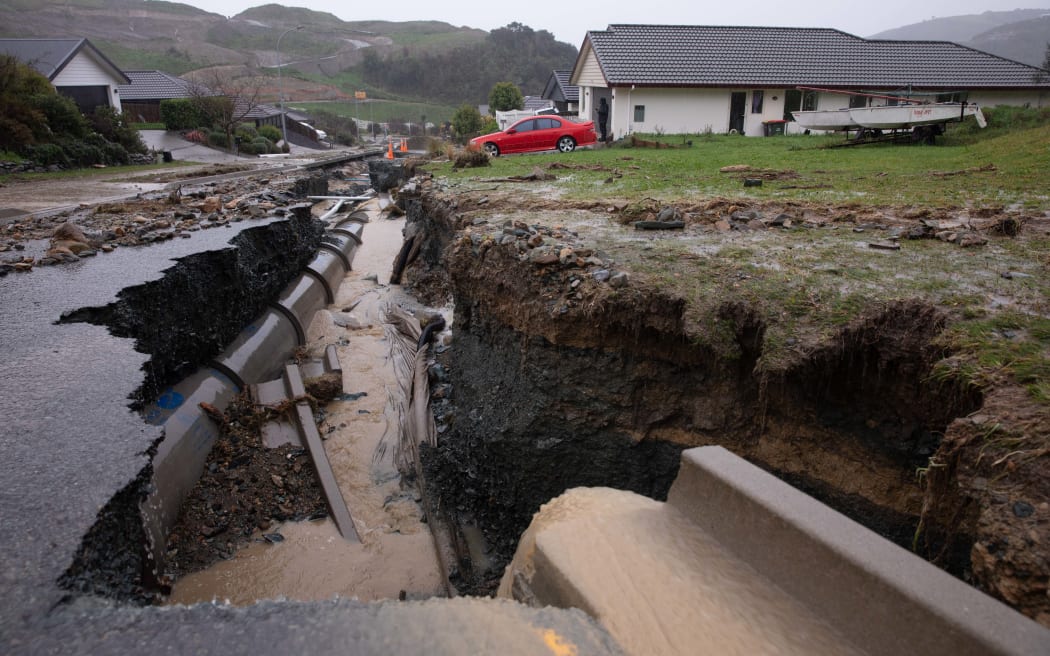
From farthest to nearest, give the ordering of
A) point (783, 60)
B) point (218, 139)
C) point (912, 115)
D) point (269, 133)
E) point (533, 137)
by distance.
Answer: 1. point (269, 133)
2. point (218, 139)
3. point (783, 60)
4. point (533, 137)
5. point (912, 115)

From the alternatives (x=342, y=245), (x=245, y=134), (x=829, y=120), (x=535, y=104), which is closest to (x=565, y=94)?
(x=535, y=104)

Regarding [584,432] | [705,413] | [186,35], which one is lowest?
[584,432]

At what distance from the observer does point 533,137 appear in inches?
691

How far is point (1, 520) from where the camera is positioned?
210cm

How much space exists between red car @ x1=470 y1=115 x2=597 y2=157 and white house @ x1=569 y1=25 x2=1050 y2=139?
6.55 m

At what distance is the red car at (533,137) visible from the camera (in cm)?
1744

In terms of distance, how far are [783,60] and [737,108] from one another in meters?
3.43

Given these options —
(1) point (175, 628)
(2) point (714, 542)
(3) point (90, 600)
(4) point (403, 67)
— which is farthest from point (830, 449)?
(4) point (403, 67)

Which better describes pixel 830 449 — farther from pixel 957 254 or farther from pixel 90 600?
pixel 90 600

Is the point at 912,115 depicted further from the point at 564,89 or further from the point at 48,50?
the point at 48,50

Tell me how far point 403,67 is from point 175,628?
95387mm

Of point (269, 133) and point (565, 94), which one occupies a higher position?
point (565, 94)

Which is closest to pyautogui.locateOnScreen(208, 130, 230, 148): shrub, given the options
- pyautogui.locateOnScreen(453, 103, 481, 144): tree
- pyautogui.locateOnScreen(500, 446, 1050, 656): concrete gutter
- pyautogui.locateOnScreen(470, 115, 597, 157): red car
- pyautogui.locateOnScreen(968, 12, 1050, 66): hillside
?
pyautogui.locateOnScreen(453, 103, 481, 144): tree

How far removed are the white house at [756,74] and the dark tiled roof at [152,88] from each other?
29.1 m
